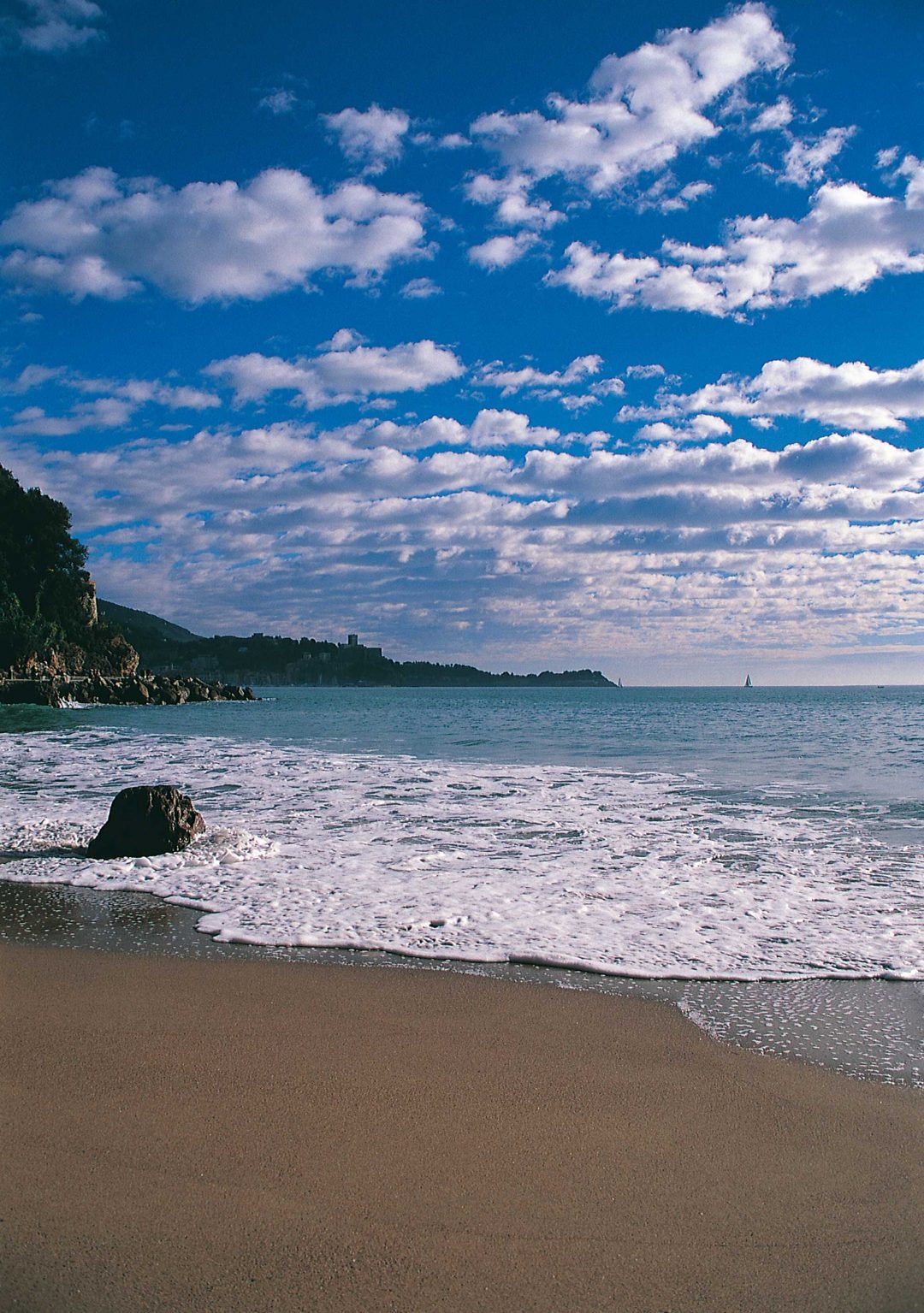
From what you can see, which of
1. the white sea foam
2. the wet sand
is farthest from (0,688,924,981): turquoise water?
the wet sand

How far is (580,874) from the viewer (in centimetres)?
700

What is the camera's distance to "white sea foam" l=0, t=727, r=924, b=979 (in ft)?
16.6

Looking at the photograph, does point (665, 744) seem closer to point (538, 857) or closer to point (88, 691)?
point (538, 857)

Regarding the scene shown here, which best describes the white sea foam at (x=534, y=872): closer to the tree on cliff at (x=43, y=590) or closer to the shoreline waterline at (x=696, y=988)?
the shoreline waterline at (x=696, y=988)

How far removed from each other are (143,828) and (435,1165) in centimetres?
583

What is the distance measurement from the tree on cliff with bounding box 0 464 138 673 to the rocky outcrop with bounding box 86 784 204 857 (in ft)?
209

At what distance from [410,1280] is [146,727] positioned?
3395 centimetres

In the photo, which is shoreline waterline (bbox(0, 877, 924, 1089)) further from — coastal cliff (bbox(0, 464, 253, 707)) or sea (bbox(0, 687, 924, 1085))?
coastal cliff (bbox(0, 464, 253, 707))

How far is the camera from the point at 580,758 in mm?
18953

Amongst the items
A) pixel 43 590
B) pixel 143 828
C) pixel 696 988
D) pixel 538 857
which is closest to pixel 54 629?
pixel 43 590

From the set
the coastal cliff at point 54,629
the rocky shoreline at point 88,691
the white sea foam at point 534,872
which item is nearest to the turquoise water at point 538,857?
the white sea foam at point 534,872

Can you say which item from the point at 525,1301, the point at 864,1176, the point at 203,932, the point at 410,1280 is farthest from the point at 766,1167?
the point at 203,932

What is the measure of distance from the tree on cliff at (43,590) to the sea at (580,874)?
55270 millimetres

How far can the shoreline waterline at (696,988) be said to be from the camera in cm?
360
